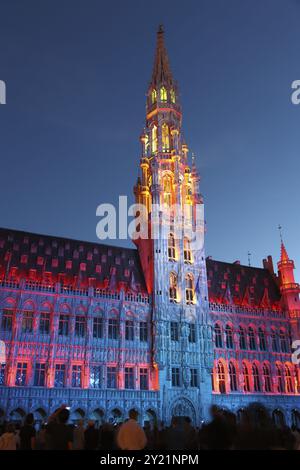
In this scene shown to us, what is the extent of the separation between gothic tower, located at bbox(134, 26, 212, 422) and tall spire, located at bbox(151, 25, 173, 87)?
0.33 meters

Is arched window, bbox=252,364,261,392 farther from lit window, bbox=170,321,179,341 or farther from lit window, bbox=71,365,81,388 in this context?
lit window, bbox=71,365,81,388

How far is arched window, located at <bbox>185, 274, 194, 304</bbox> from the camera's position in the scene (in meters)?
54.8

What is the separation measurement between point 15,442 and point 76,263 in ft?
141

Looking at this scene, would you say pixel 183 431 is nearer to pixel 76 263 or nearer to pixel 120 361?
pixel 120 361

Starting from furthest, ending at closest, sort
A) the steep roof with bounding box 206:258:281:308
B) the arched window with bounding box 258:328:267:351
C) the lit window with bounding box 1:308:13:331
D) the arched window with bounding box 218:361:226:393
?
the steep roof with bounding box 206:258:281:308, the arched window with bounding box 258:328:267:351, the arched window with bounding box 218:361:226:393, the lit window with bounding box 1:308:13:331

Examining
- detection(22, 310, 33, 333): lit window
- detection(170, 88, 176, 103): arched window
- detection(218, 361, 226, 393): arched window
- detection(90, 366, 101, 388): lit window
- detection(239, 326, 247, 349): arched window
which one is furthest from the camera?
detection(170, 88, 176, 103): arched window

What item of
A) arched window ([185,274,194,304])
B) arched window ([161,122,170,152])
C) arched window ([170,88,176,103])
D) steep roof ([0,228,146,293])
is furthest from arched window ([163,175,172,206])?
arched window ([170,88,176,103])

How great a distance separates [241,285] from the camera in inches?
2554

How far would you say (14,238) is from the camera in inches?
2101

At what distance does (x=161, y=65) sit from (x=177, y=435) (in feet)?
222

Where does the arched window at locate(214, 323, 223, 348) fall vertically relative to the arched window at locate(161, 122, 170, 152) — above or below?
below

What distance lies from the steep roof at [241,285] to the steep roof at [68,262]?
11.7m

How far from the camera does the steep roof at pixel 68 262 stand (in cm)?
5069
